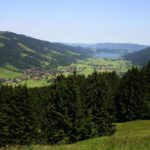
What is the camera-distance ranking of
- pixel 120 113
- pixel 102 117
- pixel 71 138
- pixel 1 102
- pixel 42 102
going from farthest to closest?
pixel 42 102 → pixel 120 113 → pixel 1 102 → pixel 102 117 → pixel 71 138

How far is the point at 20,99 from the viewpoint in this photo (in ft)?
203

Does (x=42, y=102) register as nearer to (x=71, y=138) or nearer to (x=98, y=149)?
(x=71, y=138)

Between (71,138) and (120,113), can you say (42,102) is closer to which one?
(120,113)

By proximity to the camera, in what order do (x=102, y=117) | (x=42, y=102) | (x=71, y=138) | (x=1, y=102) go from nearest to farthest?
(x=71, y=138), (x=102, y=117), (x=1, y=102), (x=42, y=102)

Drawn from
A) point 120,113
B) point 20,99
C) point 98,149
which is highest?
point 98,149

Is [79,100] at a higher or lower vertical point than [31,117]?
higher

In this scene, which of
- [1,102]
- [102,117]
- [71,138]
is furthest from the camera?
[1,102]

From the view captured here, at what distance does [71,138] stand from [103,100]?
11058 millimetres

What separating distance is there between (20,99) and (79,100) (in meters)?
11.5

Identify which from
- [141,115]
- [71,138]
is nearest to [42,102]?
[141,115]

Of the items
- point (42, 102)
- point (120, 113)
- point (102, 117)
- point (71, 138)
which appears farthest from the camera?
point (42, 102)

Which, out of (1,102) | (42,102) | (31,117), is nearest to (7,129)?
(31,117)

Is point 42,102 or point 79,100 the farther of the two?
point 42,102

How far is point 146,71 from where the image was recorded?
86875mm
